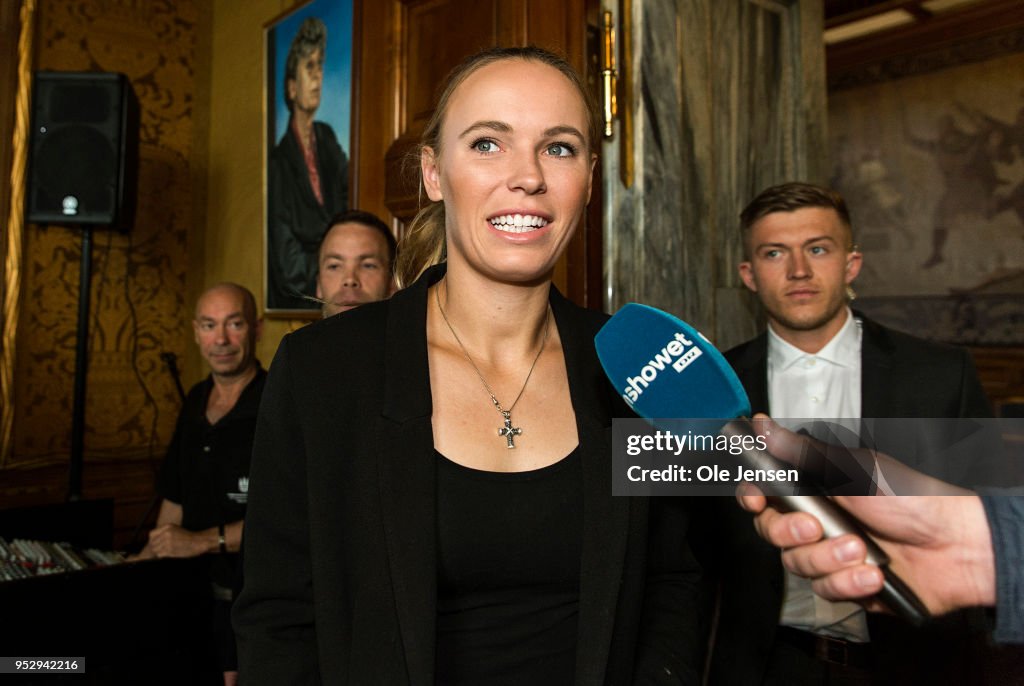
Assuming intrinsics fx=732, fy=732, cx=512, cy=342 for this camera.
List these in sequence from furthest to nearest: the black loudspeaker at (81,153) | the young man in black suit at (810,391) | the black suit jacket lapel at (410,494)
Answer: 1. the black loudspeaker at (81,153)
2. the young man in black suit at (810,391)
3. the black suit jacket lapel at (410,494)

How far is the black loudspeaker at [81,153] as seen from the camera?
340 centimetres

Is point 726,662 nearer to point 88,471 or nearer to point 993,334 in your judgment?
point 88,471

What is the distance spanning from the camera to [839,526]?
2.23 ft

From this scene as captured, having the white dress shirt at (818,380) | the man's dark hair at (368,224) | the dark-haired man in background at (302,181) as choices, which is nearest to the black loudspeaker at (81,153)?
the dark-haired man in background at (302,181)

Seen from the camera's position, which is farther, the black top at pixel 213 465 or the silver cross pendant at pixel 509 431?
the black top at pixel 213 465

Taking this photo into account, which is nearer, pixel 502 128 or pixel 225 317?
pixel 502 128

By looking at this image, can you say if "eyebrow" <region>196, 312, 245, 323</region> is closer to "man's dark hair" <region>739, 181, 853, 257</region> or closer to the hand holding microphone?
"man's dark hair" <region>739, 181, 853, 257</region>

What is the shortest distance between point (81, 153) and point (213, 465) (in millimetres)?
1838

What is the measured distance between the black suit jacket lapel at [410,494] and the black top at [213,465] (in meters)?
1.49

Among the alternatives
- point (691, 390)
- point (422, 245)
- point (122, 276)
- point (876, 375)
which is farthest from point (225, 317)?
point (691, 390)

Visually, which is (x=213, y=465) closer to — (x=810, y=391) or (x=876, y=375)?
(x=810, y=391)

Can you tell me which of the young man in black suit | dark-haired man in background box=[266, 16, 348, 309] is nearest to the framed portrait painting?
dark-haired man in background box=[266, 16, 348, 309]

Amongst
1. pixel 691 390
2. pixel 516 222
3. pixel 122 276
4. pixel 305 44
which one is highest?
pixel 305 44

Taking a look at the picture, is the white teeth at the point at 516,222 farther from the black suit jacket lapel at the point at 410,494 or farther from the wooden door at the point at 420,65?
the wooden door at the point at 420,65
